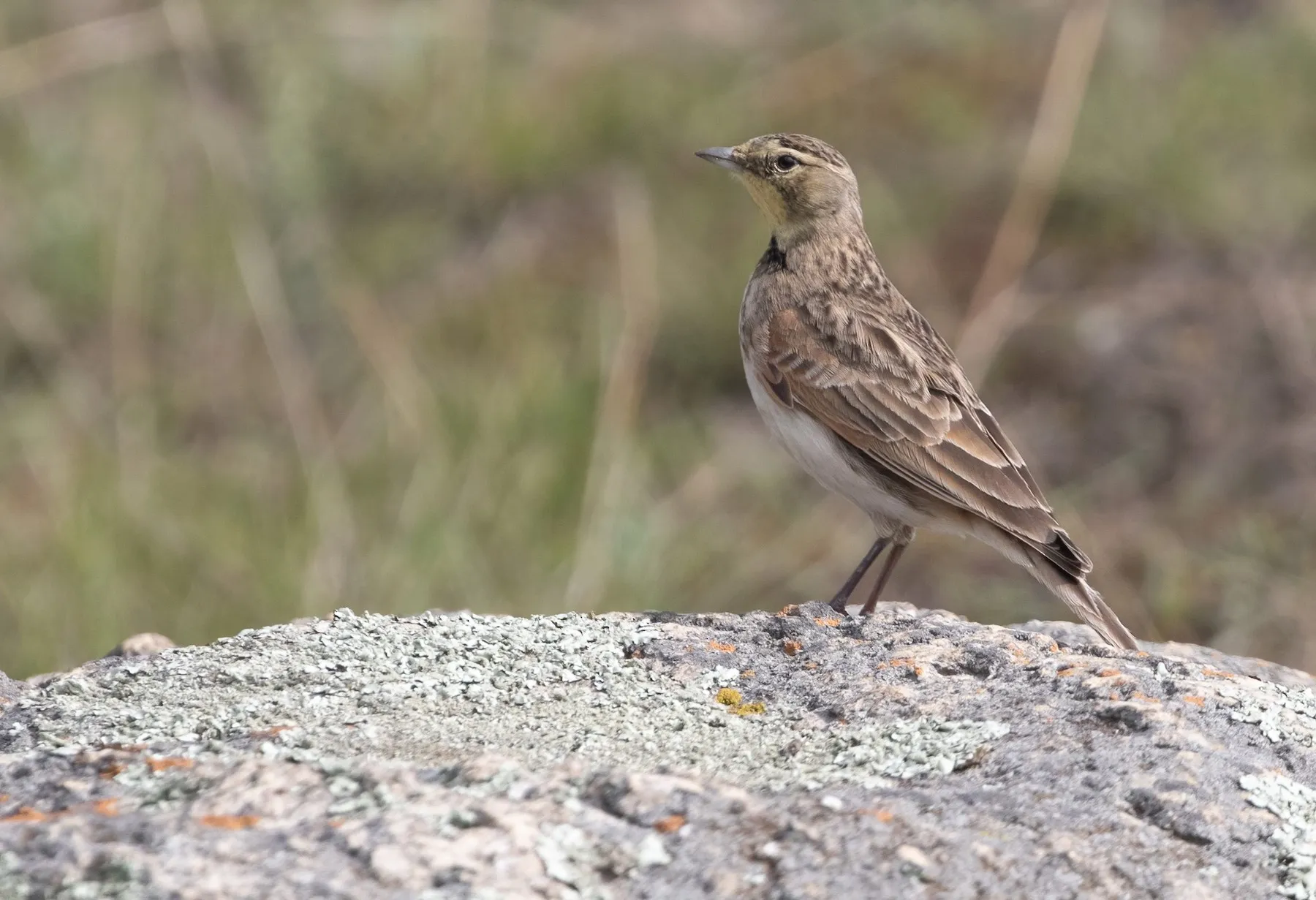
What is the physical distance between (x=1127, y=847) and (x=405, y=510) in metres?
4.27

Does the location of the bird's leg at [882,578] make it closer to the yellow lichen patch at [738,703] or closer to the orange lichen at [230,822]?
the yellow lichen patch at [738,703]

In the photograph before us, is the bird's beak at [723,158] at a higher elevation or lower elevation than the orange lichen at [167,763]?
higher

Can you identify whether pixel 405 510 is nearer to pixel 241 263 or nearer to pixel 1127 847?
pixel 241 263

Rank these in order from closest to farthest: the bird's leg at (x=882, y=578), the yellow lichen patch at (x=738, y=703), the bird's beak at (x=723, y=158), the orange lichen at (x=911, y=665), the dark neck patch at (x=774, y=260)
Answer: the yellow lichen patch at (x=738, y=703)
the orange lichen at (x=911, y=665)
the bird's leg at (x=882, y=578)
the dark neck patch at (x=774, y=260)
the bird's beak at (x=723, y=158)

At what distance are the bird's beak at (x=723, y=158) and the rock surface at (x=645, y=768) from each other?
94.7 inches

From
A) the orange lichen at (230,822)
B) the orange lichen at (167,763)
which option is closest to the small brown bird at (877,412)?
the orange lichen at (167,763)

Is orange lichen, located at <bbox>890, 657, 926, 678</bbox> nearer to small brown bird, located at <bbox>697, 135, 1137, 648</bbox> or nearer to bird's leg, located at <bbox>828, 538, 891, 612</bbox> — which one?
bird's leg, located at <bbox>828, 538, 891, 612</bbox>

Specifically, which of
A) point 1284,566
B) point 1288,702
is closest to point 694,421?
point 1284,566

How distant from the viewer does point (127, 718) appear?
2.80m

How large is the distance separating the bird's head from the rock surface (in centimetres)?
228

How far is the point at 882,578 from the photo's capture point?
4.66 meters

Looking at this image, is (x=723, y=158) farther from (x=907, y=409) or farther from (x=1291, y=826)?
(x=1291, y=826)

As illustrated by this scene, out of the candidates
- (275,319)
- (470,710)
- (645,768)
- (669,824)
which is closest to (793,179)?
(470,710)

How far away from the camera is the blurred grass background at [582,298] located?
645 cm
